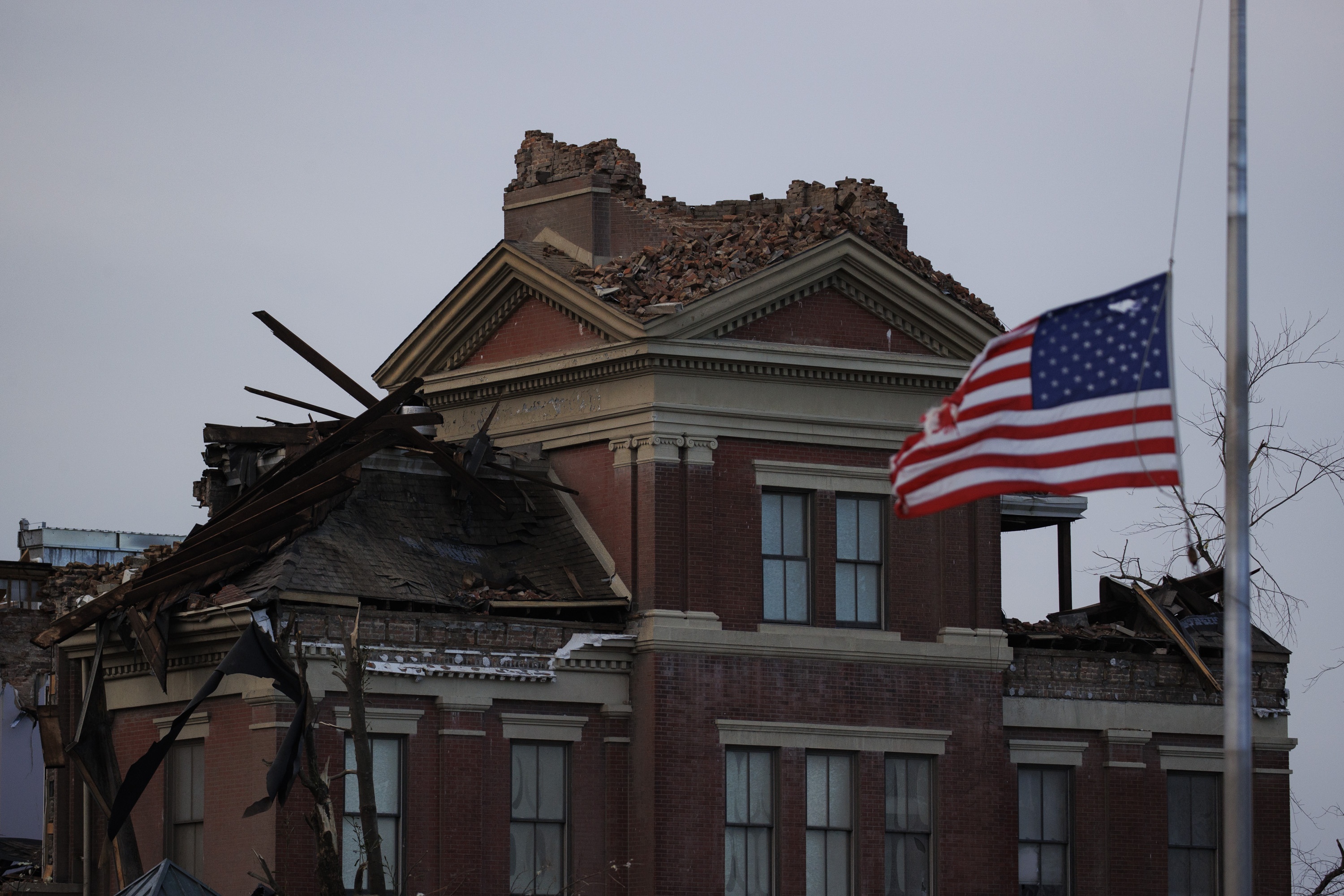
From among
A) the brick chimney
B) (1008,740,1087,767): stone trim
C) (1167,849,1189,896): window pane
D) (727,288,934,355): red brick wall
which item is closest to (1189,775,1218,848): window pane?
(1167,849,1189,896): window pane

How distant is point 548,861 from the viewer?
29.9m

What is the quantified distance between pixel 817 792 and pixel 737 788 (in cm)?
123

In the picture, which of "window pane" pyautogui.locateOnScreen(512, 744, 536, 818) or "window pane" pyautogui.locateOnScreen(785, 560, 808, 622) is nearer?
"window pane" pyautogui.locateOnScreen(512, 744, 536, 818)

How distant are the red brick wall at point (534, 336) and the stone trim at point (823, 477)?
295cm

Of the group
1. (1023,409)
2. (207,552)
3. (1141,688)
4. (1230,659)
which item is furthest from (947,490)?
(1141,688)

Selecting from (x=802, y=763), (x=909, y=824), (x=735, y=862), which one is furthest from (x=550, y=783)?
(x=909, y=824)

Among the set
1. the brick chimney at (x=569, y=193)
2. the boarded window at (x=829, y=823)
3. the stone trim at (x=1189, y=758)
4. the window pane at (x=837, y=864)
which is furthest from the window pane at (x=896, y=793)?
the brick chimney at (x=569, y=193)

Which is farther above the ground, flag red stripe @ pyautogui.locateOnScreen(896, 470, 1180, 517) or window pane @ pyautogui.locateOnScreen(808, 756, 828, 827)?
flag red stripe @ pyautogui.locateOnScreen(896, 470, 1180, 517)

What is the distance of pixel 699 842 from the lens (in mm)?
30109

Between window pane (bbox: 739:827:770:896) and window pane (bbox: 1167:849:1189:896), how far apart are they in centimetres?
659

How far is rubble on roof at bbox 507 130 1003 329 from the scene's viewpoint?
3147 cm

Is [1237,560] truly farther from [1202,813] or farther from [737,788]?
[1202,813]

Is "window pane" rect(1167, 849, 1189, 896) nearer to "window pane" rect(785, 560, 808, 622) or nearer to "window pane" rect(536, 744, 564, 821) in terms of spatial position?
"window pane" rect(785, 560, 808, 622)

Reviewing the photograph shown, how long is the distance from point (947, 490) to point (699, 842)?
1224 centimetres
